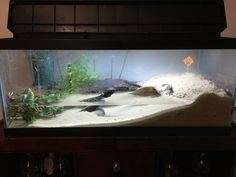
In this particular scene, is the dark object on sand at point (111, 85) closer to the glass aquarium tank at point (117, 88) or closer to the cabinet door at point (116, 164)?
the glass aquarium tank at point (117, 88)

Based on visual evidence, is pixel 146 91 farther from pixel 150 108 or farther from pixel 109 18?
pixel 109 18

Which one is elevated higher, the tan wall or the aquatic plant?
the tan wall

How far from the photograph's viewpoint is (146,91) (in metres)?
1.23

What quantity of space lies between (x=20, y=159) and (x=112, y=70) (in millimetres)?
703

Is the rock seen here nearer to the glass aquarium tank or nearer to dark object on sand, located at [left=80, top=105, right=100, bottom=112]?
the glass aquarium tank

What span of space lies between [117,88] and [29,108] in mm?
412

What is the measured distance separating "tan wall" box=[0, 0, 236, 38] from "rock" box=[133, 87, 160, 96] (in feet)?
2.26

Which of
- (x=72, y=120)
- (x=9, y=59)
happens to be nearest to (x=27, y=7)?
(x=9, y=59)

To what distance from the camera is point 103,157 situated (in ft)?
4.14

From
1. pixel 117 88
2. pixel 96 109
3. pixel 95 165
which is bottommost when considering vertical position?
pixel 95 165

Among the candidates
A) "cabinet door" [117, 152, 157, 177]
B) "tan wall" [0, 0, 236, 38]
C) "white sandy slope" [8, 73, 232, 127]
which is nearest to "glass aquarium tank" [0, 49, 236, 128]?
"white sandy slope" [8, 73, 232, 127]

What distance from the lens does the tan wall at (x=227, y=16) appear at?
1.54m

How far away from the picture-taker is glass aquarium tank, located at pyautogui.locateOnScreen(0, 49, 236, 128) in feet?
3.85

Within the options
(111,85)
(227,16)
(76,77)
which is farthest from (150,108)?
(227,16)
